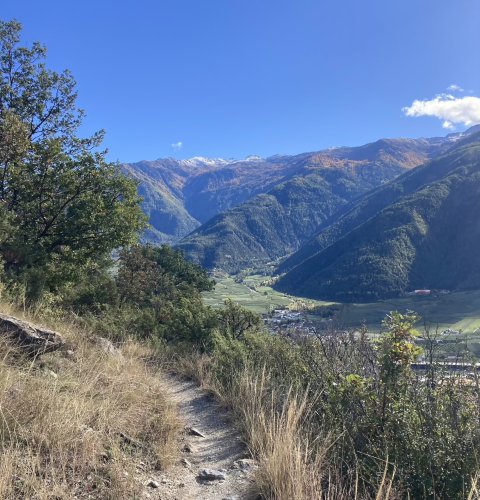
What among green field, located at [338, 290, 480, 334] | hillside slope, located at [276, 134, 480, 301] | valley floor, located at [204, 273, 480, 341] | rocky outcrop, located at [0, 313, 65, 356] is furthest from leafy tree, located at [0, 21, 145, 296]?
hillside slope, located at [276, 134, 480, 301]

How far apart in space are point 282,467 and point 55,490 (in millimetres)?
1817

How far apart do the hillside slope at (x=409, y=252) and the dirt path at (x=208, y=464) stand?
14220cm

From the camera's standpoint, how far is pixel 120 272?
31.2 meters

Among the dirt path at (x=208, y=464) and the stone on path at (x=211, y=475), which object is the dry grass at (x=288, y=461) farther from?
the stone on path at (x=211, y=475)

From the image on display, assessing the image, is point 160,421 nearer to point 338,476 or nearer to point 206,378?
point 338,476

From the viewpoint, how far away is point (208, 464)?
15.5ft

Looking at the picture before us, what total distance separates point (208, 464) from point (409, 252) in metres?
177

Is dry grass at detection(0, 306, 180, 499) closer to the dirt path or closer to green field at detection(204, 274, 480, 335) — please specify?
the dirt path

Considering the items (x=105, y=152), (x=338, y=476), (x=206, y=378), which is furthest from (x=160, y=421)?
(x=105, y=152)

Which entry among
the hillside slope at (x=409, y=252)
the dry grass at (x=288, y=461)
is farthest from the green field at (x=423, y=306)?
the dry grass at (x=288, y=461)

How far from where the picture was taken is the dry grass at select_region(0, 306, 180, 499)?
307cm

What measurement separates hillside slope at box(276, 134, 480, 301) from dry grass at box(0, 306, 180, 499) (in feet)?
472

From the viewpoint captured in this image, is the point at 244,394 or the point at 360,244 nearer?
the point at 244,394

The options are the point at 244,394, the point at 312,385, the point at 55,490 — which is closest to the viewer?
the point at 55,490
